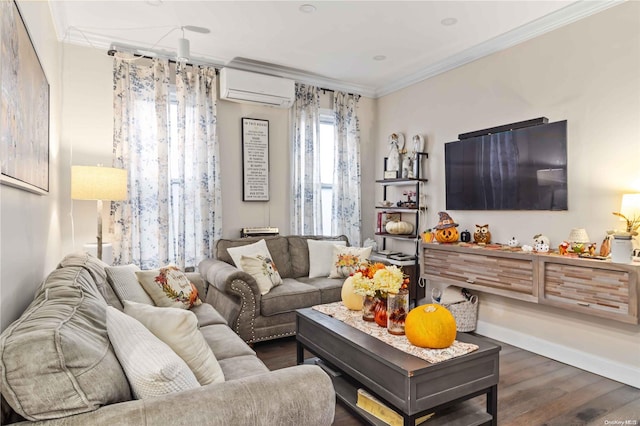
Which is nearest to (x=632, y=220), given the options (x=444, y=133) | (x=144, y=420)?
(x=444, y=133)

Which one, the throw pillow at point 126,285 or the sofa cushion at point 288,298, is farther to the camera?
the sofa cushion at point 288,298

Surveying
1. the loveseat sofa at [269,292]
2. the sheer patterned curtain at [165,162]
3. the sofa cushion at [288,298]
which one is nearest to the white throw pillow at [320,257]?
the loveseat sofa at [269,292]

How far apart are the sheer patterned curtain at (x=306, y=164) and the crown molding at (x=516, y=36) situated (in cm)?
117

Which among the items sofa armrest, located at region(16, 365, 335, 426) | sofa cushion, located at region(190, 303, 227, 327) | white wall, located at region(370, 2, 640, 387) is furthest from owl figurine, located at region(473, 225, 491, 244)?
sofa armrest, located at region(16, 365, 335, 426)

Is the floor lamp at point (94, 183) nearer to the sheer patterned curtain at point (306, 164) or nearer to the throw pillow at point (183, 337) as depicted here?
the throw pillow at point (183, 337)

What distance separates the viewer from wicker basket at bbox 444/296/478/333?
3.64 metres

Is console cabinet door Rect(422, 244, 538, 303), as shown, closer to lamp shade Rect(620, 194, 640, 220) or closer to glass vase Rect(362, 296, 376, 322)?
lamp shade Rect(620, 194, 640, 220)

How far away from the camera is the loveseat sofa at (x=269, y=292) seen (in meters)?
3.09

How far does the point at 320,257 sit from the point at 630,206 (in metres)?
2.64

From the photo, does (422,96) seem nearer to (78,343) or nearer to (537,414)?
(537,414)

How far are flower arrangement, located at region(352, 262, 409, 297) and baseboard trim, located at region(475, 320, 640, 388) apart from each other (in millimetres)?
1825

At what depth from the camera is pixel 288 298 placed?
10.9ft

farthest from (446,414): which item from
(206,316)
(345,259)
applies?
(345,259)

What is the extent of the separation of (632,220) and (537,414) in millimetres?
1466
